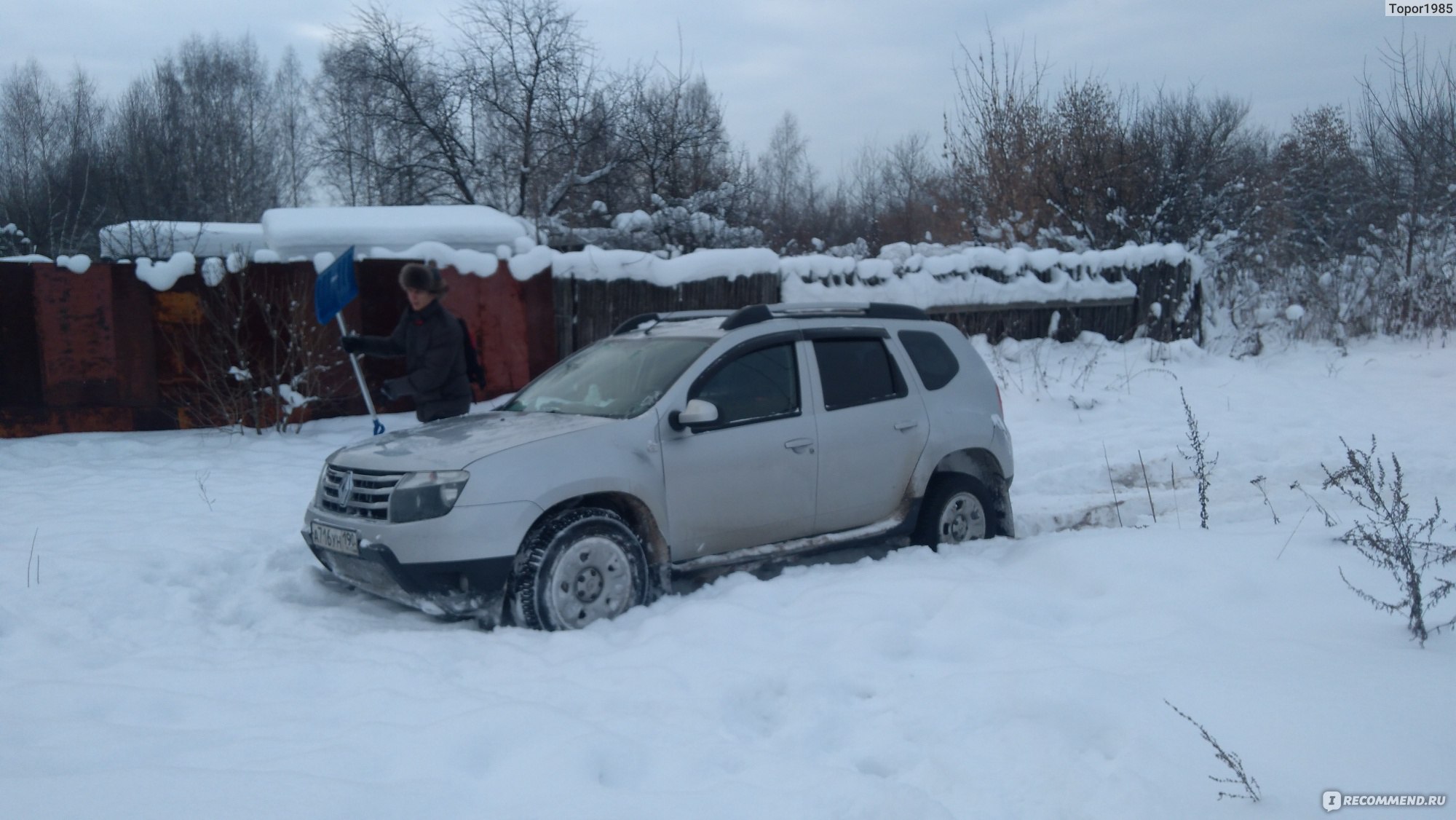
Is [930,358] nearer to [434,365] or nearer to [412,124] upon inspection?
[434,365]

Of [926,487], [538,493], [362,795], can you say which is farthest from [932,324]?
[362,795]

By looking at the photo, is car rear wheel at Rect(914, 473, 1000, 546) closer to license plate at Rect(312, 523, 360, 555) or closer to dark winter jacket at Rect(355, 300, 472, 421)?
dark winter jacket at Rect(355, 300, 472, 421)

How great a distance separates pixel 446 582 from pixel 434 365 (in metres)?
2.34

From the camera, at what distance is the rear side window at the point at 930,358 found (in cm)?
636

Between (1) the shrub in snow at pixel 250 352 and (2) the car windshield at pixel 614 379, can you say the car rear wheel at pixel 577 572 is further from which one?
(1) the shrub in snow at pixel 250 352

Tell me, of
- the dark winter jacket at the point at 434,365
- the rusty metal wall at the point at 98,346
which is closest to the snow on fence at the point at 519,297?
the rusty metal wall at the point at 98,346

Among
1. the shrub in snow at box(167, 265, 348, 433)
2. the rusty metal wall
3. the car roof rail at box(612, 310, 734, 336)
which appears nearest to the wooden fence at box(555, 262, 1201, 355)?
the rusty metal wall

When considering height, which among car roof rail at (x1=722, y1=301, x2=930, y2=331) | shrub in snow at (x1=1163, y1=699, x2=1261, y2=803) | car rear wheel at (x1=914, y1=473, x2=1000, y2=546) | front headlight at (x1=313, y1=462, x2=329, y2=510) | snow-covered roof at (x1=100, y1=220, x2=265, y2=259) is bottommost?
shrub in snow at (x1=1163, y1=699, x2=1261, y2=803)

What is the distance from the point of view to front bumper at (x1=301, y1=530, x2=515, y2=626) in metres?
4.64

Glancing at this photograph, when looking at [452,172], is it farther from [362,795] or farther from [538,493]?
[362,795]

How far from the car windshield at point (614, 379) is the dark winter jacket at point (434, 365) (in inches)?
28.0

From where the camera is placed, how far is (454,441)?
Result: 509 centimetres

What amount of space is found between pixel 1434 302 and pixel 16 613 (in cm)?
1756

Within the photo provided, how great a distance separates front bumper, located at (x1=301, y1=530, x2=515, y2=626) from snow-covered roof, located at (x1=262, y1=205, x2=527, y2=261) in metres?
6.49
